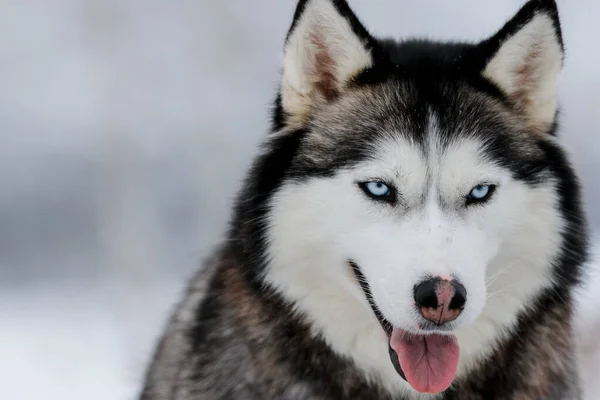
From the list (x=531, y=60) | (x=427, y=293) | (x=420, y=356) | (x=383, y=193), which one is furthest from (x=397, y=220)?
(x=531, y=60)

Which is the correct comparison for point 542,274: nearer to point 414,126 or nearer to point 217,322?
point 414,126

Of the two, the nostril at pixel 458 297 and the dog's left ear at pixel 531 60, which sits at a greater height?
the dog's left ear at pixel 531 60

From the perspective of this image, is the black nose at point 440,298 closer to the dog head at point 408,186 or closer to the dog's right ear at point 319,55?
the dog head at point 408,186

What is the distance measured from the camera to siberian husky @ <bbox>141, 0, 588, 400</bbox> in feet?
8.04

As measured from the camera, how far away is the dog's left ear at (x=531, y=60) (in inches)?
101

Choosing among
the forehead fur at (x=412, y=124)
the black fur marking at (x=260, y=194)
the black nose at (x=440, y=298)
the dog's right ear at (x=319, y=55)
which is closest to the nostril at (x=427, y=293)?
the black nose at (x=440, y=298)

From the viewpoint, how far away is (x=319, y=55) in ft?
8.75

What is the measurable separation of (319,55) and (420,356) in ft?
3.12

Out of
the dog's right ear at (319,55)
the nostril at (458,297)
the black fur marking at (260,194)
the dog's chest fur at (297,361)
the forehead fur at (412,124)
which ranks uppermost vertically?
the dog's right ear at (319,55)

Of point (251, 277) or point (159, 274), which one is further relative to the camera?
point (159, 274)

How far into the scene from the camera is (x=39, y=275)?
1066cm

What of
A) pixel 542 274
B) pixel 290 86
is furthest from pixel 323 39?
pixel 542 274

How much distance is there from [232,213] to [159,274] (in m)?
6.01

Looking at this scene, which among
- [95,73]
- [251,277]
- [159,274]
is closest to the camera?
[251,277]
